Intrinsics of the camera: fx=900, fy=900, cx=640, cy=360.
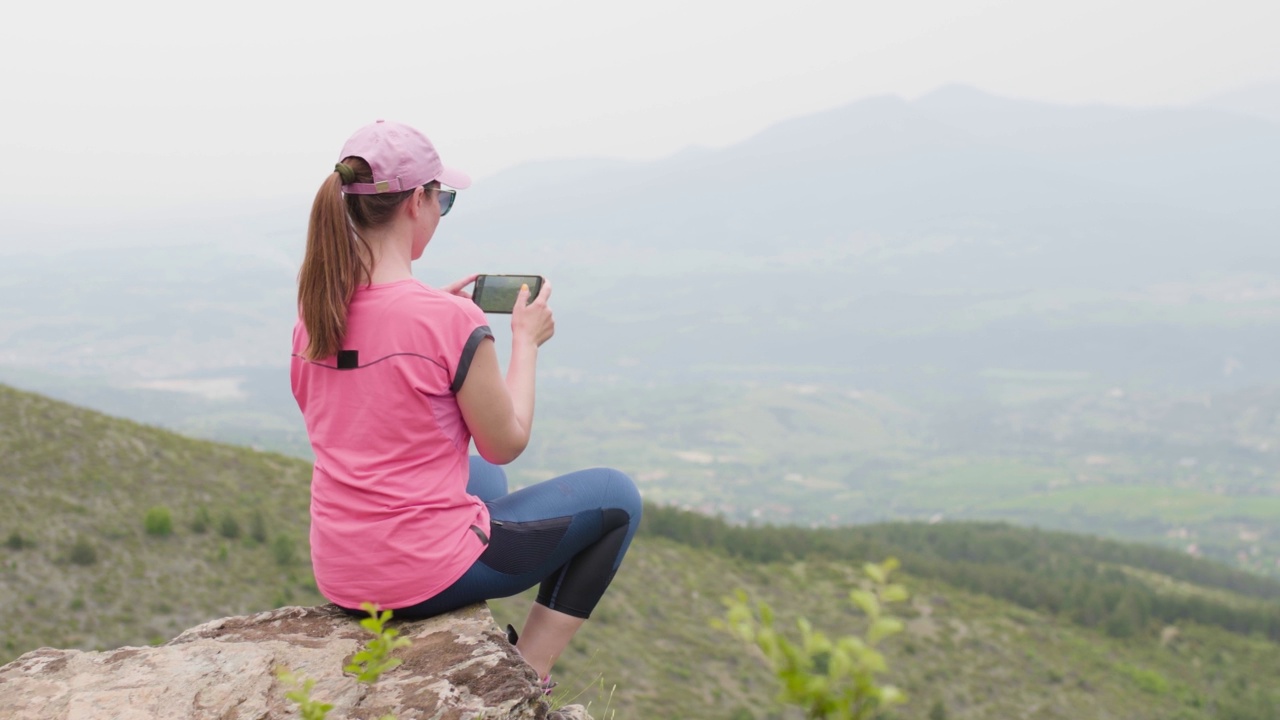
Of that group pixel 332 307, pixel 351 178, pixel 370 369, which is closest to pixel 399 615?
pixel 370 369

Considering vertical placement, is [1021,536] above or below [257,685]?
below

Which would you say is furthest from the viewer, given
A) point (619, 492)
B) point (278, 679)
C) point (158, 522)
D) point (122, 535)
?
point (158, 522)

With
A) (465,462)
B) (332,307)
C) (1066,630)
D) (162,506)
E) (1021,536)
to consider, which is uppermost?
(332,307)

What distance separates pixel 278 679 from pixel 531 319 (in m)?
1.66

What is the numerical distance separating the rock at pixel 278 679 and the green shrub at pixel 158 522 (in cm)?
1795

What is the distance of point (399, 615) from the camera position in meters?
3.71

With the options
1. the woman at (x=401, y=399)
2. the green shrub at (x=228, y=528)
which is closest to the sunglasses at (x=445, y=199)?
the woman at (x=401, y=399)

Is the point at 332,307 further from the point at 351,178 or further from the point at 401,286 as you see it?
the point at 351,178

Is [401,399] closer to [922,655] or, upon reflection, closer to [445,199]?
[445,199]

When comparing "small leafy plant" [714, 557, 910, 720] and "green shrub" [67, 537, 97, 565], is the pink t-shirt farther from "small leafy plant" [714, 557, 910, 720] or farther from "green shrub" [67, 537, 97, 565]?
"green shrub" [67, 537, 97, 565]

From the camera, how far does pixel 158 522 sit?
19469mm

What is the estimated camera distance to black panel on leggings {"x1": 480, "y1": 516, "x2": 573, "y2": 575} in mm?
3598

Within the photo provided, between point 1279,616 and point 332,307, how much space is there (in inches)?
2327

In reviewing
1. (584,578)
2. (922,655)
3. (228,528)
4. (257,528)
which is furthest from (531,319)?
(922,655)
